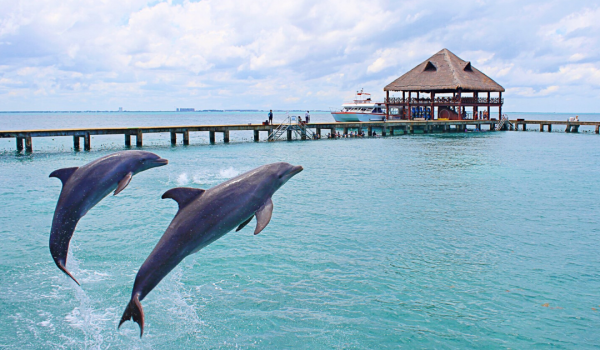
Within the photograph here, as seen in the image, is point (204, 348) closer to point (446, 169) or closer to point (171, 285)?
point (171, 285)

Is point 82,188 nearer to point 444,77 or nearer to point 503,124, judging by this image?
point 444,77

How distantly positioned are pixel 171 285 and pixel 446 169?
20.0m

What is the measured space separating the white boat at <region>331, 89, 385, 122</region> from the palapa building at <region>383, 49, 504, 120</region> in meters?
2.77

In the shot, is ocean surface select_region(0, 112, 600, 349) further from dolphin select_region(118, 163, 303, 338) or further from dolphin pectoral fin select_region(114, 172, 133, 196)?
dolphin pectoral fin select_region(114, 172, 133, 196)

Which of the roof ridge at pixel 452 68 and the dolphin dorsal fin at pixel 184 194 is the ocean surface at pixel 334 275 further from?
the roof ridge at pixel 452 68

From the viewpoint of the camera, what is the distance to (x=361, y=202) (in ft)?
56.1

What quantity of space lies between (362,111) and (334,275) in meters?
62.0

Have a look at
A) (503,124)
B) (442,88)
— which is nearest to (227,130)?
(442,88)

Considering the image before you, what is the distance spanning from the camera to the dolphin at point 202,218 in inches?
172

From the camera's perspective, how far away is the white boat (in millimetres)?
68188

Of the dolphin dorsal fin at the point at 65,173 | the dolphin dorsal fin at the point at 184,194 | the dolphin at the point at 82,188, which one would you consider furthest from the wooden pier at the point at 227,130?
the dolphin dorsal fin at the point at 184,194

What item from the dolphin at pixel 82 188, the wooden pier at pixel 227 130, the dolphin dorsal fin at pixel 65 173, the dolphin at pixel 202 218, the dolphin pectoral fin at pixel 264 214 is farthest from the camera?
the wooden pier at pixel 227 130

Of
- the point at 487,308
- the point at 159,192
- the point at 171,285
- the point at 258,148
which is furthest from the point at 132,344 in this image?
the point at 258,148

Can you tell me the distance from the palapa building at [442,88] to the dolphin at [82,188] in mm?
57808
